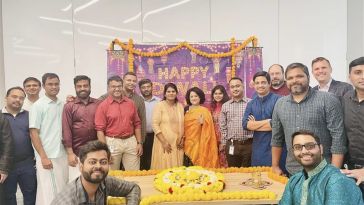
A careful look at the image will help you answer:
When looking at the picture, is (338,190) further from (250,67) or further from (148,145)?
(250,67)

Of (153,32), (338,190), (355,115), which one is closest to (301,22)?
(153,32)

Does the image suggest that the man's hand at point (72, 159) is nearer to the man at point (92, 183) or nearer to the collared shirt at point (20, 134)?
the collared shirt at point (20, 134)

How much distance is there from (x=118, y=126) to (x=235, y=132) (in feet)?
4.12

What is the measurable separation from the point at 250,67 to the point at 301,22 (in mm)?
1242

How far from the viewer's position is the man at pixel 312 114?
2650 millimetres

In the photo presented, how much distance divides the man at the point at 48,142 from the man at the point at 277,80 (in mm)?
2361

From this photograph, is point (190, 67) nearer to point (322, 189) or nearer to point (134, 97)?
point (134, 97)

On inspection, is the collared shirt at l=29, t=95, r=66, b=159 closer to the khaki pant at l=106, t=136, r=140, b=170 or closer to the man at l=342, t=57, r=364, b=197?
the khaki pant at l=106, t=136, r=140, b=170

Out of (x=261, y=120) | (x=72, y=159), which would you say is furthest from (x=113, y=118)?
(x=261, y=120)

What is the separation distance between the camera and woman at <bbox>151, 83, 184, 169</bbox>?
13.2 ft

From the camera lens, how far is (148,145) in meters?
4.35

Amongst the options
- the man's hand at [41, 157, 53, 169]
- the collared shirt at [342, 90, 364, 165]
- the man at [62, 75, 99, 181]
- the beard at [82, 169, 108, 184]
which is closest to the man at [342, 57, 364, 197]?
the collared shirt at [342, 90, 364, 165]

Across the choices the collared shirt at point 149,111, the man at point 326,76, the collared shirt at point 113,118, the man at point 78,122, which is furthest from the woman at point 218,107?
the man at point 78,122

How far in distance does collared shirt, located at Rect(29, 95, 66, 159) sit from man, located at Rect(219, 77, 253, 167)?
1.75 m
